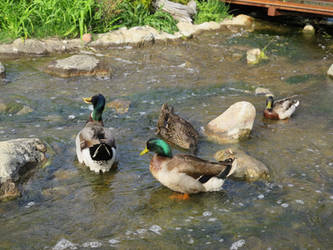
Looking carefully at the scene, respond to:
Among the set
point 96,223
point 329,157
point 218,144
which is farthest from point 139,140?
point 329,157

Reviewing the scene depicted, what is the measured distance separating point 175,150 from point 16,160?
7.67ft

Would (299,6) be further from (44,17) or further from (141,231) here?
(141,231)

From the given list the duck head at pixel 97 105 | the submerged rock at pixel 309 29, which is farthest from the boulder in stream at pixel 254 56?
the duck head at pixel 97 105

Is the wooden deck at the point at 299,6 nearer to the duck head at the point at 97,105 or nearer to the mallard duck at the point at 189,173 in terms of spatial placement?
the duck head at the point at 97,105

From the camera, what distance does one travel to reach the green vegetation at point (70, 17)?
11133 millimetres

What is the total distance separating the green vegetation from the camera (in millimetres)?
11133

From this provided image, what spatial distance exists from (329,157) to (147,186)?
2.77m

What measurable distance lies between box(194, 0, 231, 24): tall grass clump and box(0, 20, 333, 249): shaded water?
258 cm

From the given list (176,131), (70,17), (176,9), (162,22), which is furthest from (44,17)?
(176,131)

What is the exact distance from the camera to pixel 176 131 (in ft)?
22.5

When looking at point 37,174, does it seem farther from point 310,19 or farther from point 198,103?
point 310,19

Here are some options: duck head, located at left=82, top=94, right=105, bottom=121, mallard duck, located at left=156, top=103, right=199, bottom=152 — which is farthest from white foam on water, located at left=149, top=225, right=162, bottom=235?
duck head, located at left=82, top=94, right=105, bottom=121

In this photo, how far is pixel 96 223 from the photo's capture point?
4949 mm

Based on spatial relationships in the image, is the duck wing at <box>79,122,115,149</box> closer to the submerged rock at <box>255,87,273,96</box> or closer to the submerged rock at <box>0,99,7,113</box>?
the submerged rock at <box>0,99,7,113</box>
